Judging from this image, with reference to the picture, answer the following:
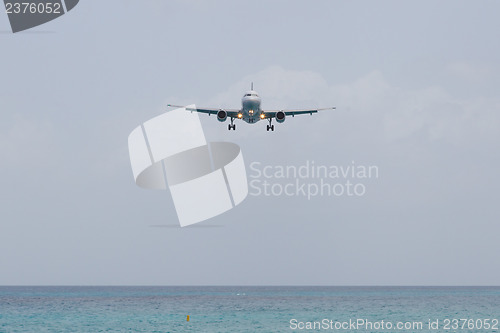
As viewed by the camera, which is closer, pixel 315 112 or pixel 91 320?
pixel 315 112

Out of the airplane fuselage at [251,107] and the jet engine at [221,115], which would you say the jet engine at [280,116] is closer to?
the airplane fuselage at [251,107]

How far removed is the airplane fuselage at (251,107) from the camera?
280 ft

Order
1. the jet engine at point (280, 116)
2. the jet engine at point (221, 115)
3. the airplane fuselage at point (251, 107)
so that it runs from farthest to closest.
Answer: the jet engine at point (280, 116) < the jet engine at point (221, 115) < the airplane fuselage at point (251, 107)

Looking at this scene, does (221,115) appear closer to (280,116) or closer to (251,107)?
(251,107)

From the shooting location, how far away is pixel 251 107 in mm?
85312

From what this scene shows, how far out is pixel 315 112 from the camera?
96875 mm

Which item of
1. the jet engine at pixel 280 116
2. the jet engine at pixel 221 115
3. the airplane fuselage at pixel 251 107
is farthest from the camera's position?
the jet engine at pixel 280 116

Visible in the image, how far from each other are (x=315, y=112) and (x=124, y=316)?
190 feet

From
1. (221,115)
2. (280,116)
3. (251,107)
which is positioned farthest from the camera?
(280,116)

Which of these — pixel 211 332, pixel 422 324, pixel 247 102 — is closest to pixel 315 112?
pixel 247 102

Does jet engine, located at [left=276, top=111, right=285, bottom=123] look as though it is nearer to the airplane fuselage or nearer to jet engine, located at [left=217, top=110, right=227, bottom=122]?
the airplane fuselage

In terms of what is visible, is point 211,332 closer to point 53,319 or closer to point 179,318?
point 179,318

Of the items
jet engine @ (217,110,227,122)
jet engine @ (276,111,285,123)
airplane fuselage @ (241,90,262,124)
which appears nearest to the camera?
airplane fuselage @ (241,90,262,124)

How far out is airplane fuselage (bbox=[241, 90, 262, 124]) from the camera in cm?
8531
